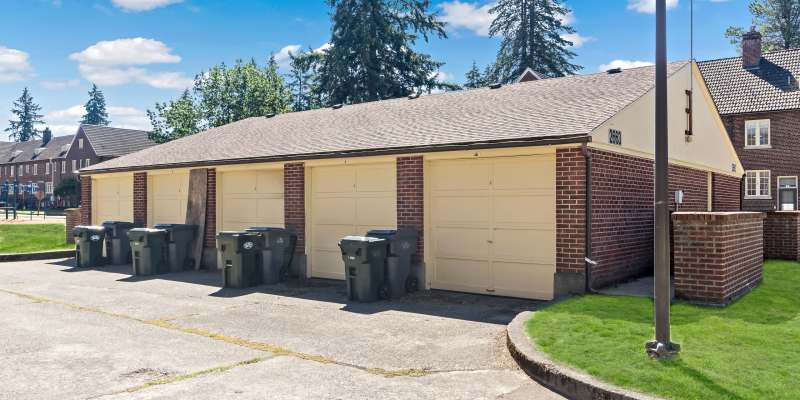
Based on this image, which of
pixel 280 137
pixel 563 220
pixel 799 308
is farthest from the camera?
pixel 280 137

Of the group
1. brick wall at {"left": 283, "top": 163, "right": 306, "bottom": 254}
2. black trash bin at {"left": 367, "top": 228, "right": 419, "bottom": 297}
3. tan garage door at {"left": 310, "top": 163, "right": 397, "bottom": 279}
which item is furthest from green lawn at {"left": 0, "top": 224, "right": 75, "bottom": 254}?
black trash bin at {"left": 367, "top": 228, "right": 419, "bottom": 297}

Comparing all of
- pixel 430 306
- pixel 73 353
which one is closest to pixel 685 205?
pixel 430 306

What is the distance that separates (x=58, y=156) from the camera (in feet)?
223

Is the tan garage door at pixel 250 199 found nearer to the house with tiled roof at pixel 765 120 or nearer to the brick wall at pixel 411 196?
the brick wall at pixel 411 196

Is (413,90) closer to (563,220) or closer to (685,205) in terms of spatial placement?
(685,205)

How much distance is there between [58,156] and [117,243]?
60918 mm

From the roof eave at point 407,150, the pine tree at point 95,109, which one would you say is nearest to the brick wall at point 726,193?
the roof eave at point 407,150

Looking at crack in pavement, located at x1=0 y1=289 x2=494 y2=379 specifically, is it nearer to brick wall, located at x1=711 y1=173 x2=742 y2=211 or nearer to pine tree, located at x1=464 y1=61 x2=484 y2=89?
brick wall, located at x1=711 y1=173 x2=742 y2=211

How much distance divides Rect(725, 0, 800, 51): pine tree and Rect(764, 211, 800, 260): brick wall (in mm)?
36629

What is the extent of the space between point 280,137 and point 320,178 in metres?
3.45

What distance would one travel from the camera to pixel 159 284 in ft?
41.0

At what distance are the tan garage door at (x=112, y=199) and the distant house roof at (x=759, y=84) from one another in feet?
85.6

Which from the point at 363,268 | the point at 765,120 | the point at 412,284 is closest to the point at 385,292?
the point at 363,268

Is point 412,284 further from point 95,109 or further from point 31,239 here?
point 95,109
